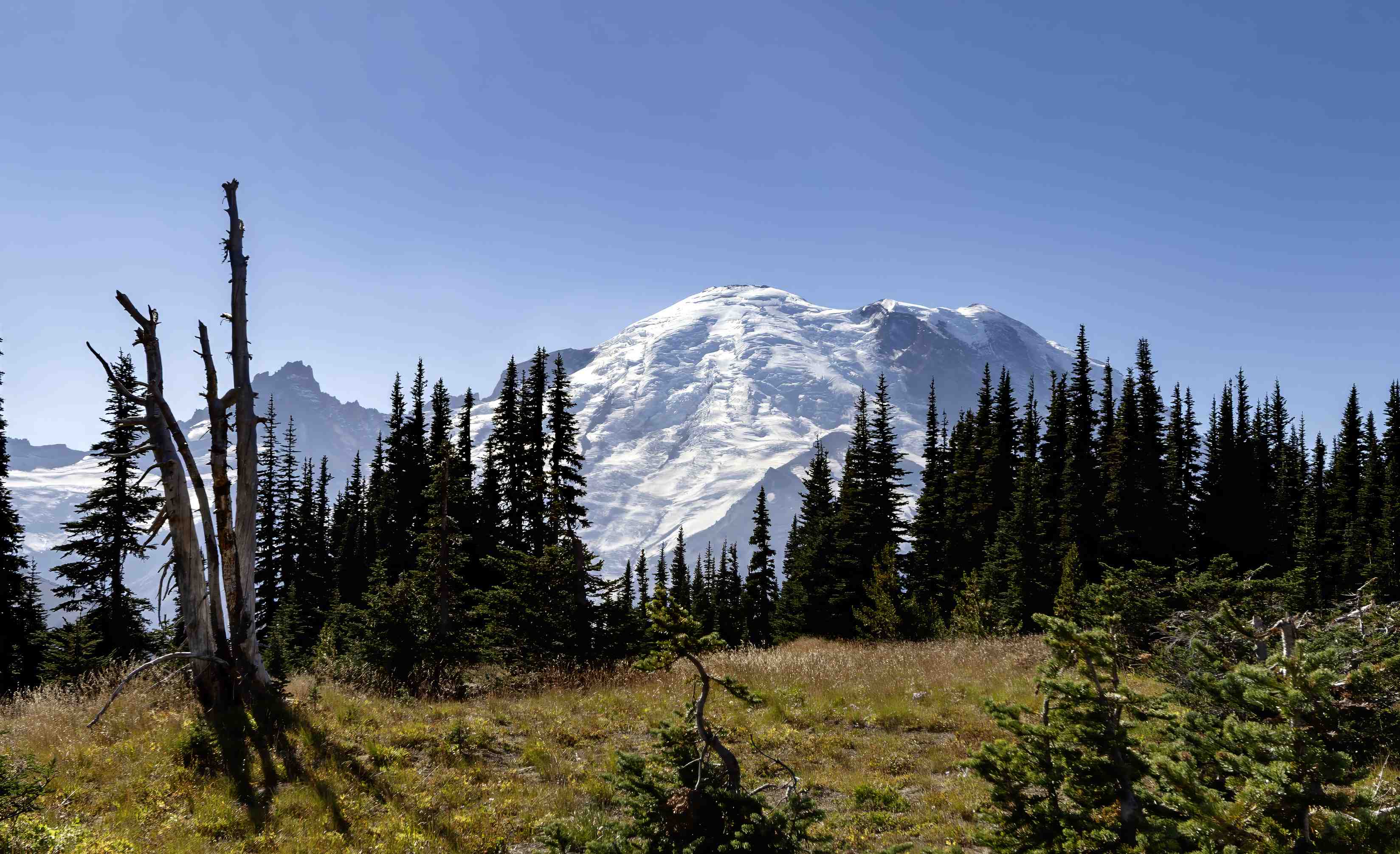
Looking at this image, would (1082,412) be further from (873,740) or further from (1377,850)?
(1377,850)

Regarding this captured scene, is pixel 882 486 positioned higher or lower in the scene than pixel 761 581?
higher

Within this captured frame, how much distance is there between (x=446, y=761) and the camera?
11.2m

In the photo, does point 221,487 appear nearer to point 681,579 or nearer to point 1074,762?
point 1074,762

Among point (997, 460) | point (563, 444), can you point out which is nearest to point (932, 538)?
point (997, 460)

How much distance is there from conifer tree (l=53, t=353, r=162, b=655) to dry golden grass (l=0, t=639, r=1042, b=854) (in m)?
21.0

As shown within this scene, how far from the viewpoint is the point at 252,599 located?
12797mm

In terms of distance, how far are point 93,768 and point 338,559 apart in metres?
54.9

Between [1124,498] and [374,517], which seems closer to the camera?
[1124,498]

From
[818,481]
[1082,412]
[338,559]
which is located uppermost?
[1082,412]

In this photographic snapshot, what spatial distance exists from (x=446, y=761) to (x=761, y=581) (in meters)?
51.2

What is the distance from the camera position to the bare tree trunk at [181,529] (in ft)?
38.7

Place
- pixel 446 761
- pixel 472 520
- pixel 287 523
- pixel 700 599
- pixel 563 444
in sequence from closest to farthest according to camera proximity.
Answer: pixel 446 761
pixel 472 520
pixel 563 444
pixel 287 523
pixel 700 599

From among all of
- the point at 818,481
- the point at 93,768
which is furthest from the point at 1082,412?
the point at 93,768

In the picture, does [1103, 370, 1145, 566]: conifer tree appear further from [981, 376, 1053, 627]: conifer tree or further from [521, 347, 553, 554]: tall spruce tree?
[521, 347, 553, 554]: tall spruce tree
